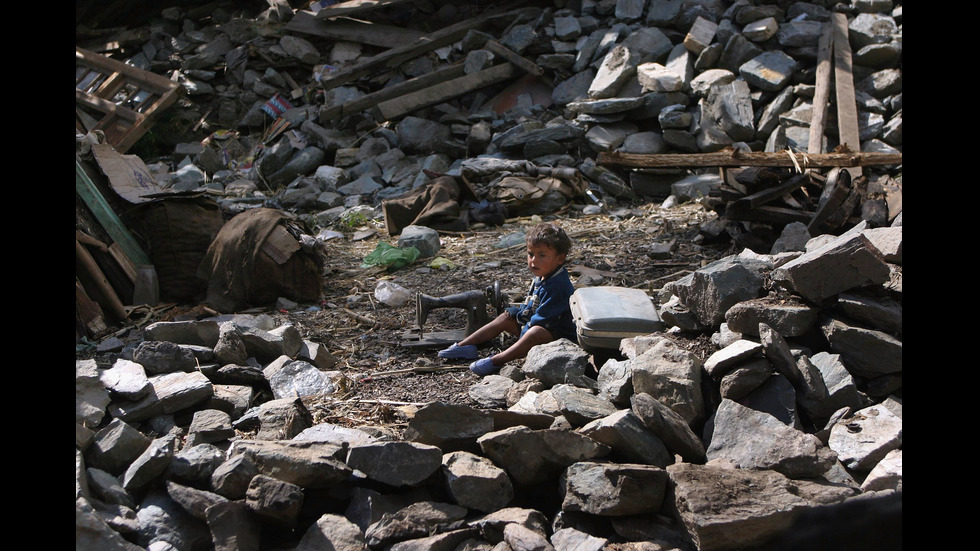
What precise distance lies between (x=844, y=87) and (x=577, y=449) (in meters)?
8.08

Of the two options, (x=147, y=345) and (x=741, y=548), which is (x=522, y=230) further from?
(x=741, y=548)

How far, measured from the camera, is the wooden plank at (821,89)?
831 centimetres

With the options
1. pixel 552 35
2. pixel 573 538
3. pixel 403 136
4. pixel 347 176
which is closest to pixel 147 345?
pixel 573 538

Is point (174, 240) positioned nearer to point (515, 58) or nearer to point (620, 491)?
point (620, 491)

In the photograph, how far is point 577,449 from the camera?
2.62m

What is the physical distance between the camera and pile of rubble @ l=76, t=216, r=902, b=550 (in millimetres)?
2311

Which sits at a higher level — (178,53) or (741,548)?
(178,53)

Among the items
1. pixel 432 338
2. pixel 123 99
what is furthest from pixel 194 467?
pixel 123 99

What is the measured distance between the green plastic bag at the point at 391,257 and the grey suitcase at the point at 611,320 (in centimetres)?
283

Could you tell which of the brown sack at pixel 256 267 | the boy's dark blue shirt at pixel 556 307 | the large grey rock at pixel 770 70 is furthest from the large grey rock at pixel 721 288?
the large grey rock at pixel 770 70

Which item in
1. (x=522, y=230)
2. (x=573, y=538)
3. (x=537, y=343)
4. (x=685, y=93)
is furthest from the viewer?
(x=685, y=93)

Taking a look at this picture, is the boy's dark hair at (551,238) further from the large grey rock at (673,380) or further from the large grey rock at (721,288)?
the large grey rock at (673,380)

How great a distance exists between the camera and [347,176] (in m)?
10.2

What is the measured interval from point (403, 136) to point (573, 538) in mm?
8964
